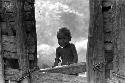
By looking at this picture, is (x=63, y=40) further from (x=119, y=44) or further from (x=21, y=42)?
(x=119, y=44)

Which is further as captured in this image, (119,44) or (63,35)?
(63,35)

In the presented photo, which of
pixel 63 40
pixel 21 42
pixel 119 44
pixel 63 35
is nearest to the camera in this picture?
pixel 119 44

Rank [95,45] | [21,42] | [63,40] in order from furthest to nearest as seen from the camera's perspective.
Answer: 1. [63,40]
2. [21,42]
3. [95,45]

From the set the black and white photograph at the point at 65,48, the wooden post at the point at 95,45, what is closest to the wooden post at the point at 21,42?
the black and white photograph at the point at 65,48

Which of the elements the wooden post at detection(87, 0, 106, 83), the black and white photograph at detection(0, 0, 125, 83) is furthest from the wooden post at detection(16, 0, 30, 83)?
the wooden post at detection(87, 0, 106, 83)

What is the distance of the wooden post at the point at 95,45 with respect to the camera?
344 centimetres

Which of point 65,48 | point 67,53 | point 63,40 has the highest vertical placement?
point 63,40

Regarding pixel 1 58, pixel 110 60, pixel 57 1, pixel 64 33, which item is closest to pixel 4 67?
pixel 1 58

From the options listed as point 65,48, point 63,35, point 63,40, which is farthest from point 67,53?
point 63,35

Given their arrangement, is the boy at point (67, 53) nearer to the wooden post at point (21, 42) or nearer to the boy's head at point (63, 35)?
the boy's head at point (63, 35)

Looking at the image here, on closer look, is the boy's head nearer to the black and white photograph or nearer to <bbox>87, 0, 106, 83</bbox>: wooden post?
the black and white photograph

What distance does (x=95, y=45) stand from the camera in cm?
351

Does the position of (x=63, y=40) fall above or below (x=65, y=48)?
above

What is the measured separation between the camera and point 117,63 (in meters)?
3.37
